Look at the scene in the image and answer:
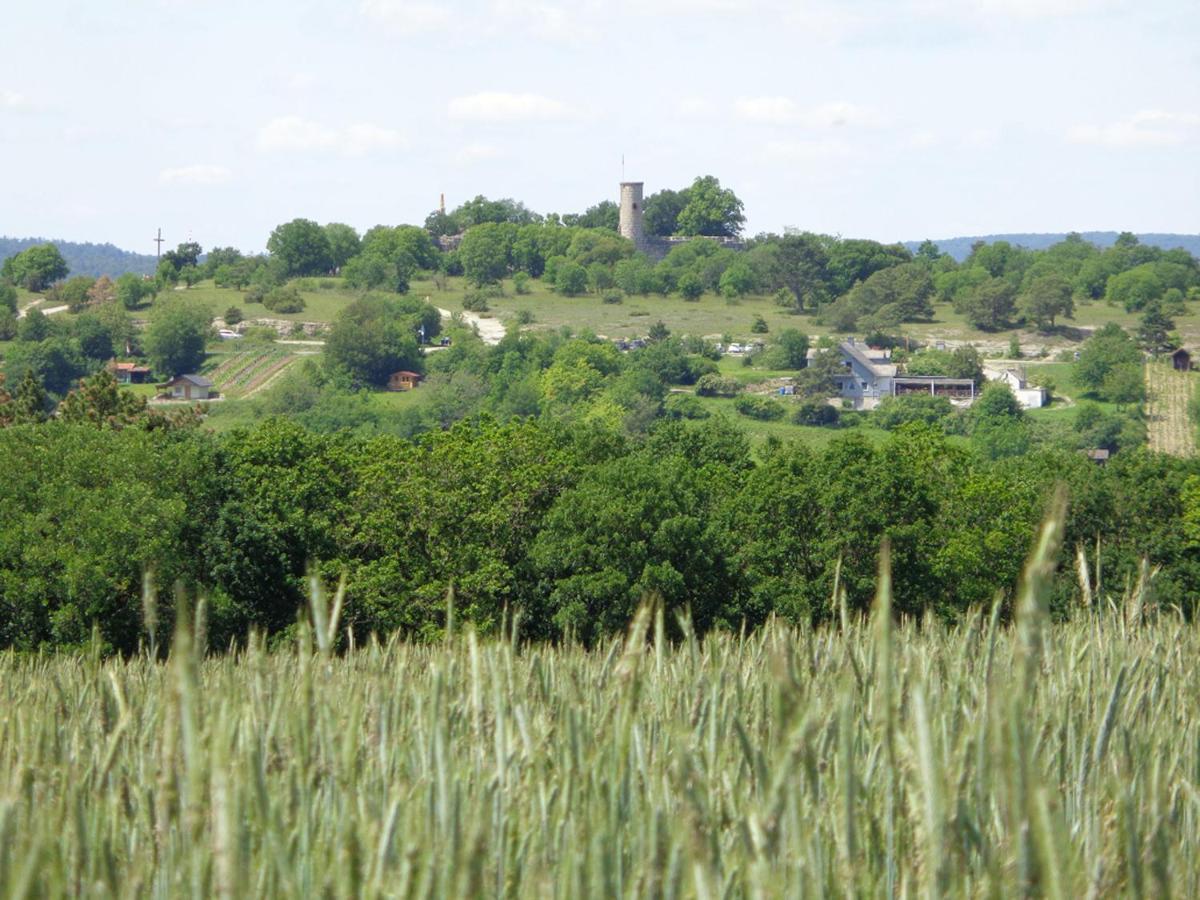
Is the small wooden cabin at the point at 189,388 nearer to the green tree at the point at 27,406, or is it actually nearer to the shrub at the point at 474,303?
the shrub at the point at 474,303

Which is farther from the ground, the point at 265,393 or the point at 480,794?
the point at 480,794

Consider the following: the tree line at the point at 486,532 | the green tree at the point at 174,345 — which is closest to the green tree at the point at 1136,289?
the green tree at the point at 174,345

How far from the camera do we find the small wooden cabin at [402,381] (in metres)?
155

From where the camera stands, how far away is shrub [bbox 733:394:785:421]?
436 ft

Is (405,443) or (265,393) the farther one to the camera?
(265,393)

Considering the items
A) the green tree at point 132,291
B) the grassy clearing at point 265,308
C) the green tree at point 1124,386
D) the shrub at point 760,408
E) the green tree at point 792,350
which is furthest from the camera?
the green tree at point 132,291

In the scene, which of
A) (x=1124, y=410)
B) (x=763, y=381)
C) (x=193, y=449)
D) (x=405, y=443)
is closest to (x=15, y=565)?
(x=193, y=449)

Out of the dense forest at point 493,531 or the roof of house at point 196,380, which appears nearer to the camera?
the dense forest at point 493,531

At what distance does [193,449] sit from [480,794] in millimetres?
33433

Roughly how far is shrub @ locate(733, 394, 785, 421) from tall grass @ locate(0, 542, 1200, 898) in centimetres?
12389

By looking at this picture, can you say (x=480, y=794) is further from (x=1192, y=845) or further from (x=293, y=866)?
(x=1192, y=845)

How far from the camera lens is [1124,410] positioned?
127 metres

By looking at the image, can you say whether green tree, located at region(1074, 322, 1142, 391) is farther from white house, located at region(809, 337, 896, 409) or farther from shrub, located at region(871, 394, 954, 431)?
white house, located at region(809, 337, 896, 409)

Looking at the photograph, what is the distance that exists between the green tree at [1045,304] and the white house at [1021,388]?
2818 centimetres
